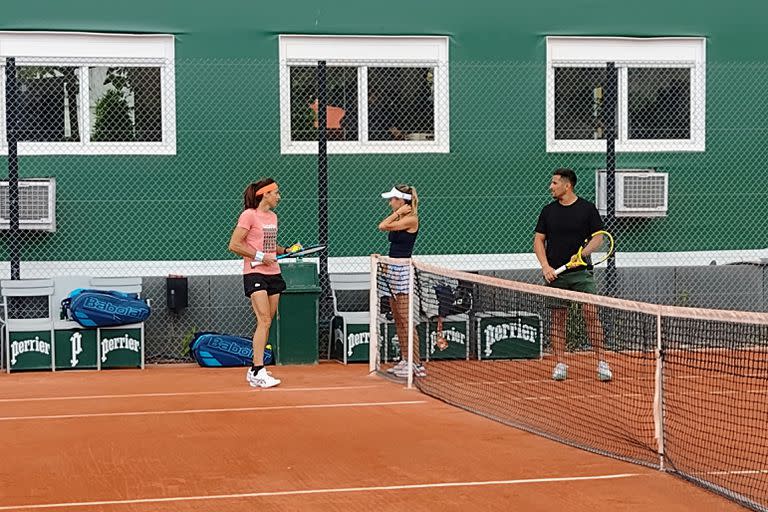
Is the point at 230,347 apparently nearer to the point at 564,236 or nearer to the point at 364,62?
the point at 364,62

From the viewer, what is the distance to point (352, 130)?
48.7ft

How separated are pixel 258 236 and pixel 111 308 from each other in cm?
234

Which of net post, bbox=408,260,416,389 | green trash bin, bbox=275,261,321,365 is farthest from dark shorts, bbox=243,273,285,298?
green trash bin, bbox=275,261,321,365

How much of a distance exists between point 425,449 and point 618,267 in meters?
7.15

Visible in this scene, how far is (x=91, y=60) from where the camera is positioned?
14.1 meters

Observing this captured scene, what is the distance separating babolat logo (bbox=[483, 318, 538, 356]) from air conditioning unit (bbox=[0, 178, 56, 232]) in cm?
472

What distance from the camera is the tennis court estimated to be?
22.9 ft

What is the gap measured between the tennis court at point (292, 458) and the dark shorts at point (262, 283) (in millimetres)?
870

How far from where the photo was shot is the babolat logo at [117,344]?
13164mm

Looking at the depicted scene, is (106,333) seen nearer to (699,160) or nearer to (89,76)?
(89,76)

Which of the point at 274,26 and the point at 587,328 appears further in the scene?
the point at 274,26

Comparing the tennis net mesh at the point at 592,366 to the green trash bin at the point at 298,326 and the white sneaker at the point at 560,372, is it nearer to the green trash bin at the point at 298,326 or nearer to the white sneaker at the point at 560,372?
the white sneaker at the point at 560,372

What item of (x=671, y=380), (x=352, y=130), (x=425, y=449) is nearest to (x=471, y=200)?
(x=352, y=130)

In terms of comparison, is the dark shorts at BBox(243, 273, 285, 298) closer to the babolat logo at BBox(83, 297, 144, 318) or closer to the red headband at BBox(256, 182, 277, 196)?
the red headband at BBox(256, 182, 277, 196)
